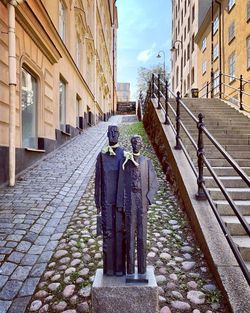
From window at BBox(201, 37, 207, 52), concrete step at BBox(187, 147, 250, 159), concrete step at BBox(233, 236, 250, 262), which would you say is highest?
window at BBox(201, 37, 207, 52)

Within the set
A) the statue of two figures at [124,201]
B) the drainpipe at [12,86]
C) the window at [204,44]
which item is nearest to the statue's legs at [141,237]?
the statue of two figures at [124,201]

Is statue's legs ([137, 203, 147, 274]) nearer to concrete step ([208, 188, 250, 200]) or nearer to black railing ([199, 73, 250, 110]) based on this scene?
concrete step ([208, 188, 250, 200])

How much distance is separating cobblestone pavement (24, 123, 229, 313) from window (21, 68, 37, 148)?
177 inches

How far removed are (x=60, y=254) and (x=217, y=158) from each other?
372 centimetres

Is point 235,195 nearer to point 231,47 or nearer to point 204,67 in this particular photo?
point 231,47

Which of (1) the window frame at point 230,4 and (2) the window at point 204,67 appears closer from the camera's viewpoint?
(1) the window frame at point 230,4

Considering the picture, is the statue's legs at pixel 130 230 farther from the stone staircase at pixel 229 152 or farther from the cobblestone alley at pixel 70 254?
the stone staircase at pixel 229 152

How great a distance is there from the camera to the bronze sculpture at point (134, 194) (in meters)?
2.46

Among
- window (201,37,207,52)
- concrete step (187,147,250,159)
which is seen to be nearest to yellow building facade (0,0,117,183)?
concrete step (187,147,250,159)

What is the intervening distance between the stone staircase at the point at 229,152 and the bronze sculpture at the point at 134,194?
153 centimetres

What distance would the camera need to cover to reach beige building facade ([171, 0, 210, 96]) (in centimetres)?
2930

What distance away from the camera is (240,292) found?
2.84 meters

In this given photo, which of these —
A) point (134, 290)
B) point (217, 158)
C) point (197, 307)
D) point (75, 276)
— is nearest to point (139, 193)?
point (134, 290)

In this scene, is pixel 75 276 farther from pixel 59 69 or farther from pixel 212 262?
pixel 59 69
